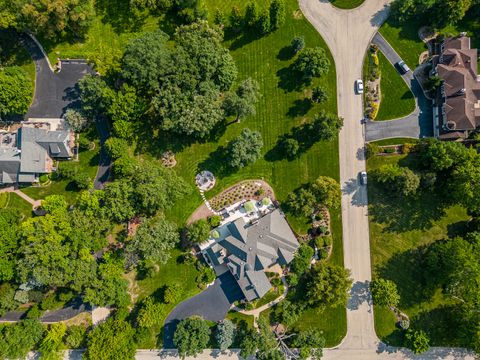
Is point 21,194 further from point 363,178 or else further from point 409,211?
point 409,211

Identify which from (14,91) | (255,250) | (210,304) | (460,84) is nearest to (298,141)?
(255,250)

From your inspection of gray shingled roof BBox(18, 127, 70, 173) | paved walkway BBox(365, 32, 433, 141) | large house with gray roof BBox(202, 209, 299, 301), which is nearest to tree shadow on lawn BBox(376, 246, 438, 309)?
large house with gray roof BBox(202, 209, 299, 301)

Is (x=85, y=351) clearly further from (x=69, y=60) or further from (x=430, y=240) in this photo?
(x=430, y=240)

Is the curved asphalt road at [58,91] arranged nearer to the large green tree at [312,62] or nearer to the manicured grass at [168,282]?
the manicured grass at [168,282]

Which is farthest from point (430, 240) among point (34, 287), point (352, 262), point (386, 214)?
point (34, 287)

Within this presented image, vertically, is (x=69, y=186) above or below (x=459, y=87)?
below
